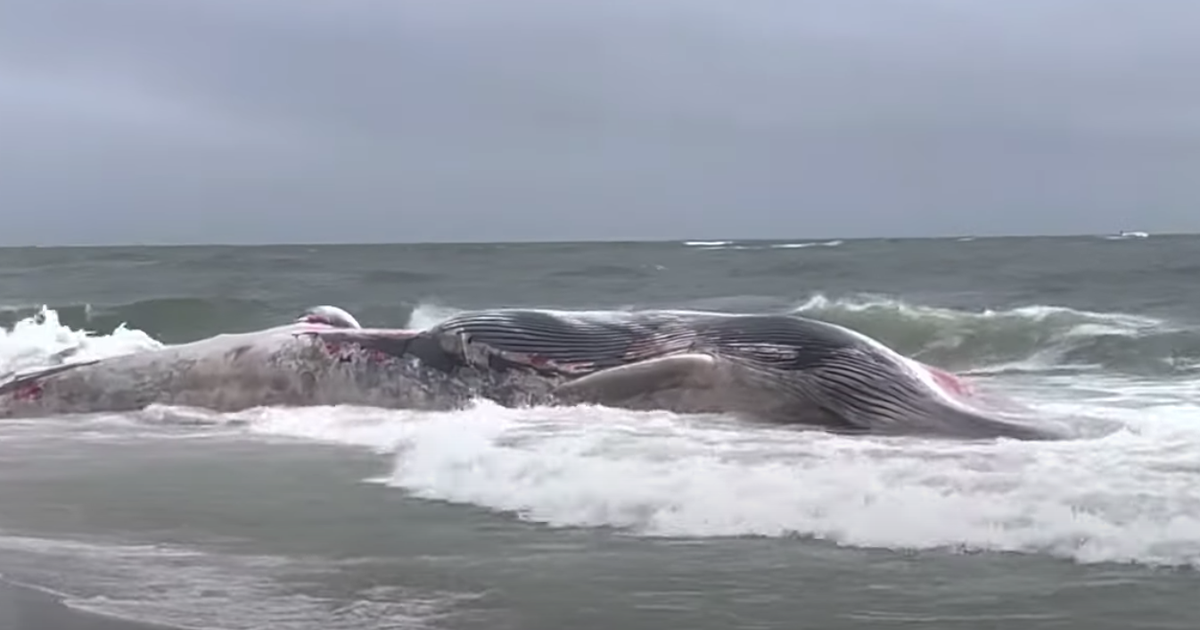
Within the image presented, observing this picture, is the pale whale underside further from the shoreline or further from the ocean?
the shoreline

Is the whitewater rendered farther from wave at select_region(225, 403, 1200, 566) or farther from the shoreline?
the shoreline

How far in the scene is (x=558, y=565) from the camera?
625cm

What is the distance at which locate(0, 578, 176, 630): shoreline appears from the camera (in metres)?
5.34

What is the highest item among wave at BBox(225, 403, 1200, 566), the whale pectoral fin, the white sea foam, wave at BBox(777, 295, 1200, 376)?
wave at BBox(777, 295, 1200, 376)

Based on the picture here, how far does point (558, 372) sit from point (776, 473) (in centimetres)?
315

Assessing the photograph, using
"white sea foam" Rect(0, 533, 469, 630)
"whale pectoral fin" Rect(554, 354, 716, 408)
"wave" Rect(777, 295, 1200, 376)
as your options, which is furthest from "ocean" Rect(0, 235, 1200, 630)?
"wave" Rect(777, 295, 1200, 376)

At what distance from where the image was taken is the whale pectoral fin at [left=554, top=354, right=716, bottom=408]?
1012 centimetres

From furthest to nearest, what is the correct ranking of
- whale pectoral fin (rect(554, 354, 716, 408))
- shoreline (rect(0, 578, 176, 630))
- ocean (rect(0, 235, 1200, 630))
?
whale pectoral fin (rect(554, 354, 716, 408))
ocean (rect(0, 235, 1200, 630))
shoreline (rect(0, 578, 176, 630))

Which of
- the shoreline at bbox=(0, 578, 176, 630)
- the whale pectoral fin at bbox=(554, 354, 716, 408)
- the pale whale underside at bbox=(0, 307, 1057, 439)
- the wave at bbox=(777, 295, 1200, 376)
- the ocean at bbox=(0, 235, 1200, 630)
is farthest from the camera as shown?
the wave at bbox=(777, 295, 1200, 376)

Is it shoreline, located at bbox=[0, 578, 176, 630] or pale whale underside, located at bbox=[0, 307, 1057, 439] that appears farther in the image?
pale whale underside, located at bbox=[0, 307, 1057, 439]

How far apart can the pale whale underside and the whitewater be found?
26cm

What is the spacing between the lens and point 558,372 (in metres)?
10.7

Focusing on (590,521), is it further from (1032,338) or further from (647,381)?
(1032,338)

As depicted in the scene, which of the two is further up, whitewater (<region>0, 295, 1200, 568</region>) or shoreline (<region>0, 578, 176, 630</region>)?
whitewater (<region>0, 295, 1200, 568</region>)
